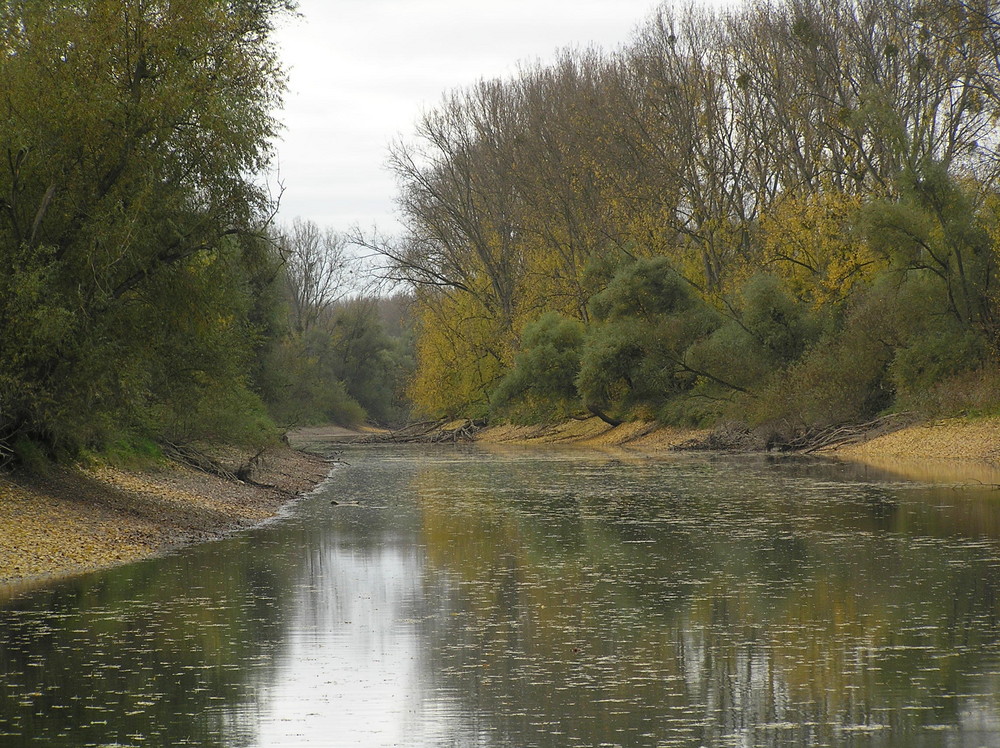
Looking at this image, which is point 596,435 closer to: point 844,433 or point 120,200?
point 844,433

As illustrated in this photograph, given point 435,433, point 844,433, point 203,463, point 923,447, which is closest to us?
point 203,463

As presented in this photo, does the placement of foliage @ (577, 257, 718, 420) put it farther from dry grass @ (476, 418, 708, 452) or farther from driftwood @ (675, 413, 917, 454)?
driftwood @ (675, 413, 917, 454)

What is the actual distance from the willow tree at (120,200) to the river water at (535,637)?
11.2 feet

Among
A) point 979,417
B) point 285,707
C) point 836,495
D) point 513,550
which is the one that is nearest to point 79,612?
point 285,707

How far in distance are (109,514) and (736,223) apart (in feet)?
126

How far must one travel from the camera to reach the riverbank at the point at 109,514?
640 inches

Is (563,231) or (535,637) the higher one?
(563,231)

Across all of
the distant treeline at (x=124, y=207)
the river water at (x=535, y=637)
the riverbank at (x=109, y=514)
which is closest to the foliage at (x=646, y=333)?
the riverbank at (x=109, y=514)

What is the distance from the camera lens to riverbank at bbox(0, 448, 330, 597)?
16.2 metres

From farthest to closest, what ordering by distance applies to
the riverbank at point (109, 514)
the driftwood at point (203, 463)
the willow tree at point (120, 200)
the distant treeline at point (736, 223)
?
the distant treeline at point (736, 223)
the driftwood at point (203, 463)
the willow tree at point (120, 200)
the riverbank at point (109, 514)

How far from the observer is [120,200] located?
1975 cm

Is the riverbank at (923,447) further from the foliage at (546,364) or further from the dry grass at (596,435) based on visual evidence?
the foliage at (546,364)

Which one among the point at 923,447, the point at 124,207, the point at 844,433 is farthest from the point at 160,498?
the point at 844,433

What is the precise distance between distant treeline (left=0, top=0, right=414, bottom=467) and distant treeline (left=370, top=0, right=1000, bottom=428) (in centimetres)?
1849
